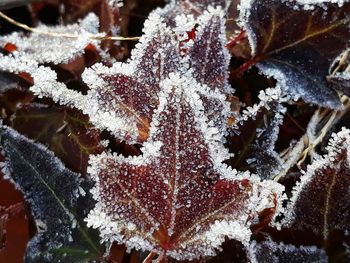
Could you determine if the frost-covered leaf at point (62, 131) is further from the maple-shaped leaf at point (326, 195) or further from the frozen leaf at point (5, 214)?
the maple-shaped leaf at point (326, 195)

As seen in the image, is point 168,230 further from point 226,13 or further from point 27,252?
point 226,13

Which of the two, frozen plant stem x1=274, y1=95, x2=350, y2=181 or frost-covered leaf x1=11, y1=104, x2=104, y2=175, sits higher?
frost-covered leaf x1=11, y1=104, x2=104, y2=175

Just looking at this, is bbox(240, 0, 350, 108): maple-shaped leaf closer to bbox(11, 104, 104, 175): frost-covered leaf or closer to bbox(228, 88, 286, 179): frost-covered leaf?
bbox(228, 88, 286, 179): frost-covered leaf

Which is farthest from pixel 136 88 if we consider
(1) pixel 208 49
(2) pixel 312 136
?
(2) pixel 312 136

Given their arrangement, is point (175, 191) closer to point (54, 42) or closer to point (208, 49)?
point (208, 49)

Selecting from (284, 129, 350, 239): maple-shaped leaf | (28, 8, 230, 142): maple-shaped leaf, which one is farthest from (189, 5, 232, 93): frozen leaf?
(284, 129, 350, 239): maple-shaped leaf

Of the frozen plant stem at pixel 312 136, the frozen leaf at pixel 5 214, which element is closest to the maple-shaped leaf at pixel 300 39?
the frozen plant stem at pixel 312 136
